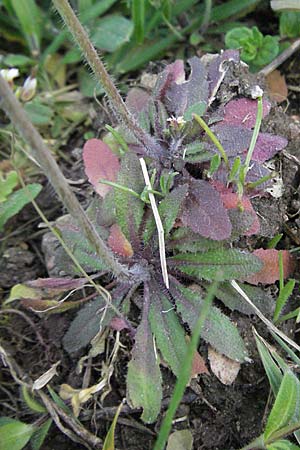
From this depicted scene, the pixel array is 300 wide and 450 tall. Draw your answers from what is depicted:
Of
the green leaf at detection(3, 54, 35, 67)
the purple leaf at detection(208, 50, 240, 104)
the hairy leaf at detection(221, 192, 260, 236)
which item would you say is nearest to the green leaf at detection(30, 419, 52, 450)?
the hairy leaf at detection(221, 192, 260, 236)

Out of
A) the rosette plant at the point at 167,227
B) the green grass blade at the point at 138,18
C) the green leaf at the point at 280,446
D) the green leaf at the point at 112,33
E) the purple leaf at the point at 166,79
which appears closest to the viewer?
the green leaf at the point at 280,446

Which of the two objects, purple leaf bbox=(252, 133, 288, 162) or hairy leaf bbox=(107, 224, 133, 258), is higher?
purple leaf bbox=(252, 133, 288, 162)

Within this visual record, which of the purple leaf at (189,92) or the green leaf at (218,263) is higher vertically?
the purple leaf at (189,92)

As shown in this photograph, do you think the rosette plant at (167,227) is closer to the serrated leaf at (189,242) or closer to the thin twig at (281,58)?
the serrated leaf at (189,242)

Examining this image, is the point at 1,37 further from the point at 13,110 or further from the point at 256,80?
the point at 13,110

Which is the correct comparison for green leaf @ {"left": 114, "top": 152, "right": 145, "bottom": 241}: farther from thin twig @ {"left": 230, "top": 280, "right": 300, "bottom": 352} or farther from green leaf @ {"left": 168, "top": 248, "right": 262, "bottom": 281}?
thin twig @ {"left": 230, "top": 280, "right": 300, "bottom": 352}

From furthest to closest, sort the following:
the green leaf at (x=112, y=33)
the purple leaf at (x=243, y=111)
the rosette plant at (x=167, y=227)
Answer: the green leaf at (x=112, y=33) < the purple leaf at (x=243, y=111) < the rosette plant at (x=167, y=227)

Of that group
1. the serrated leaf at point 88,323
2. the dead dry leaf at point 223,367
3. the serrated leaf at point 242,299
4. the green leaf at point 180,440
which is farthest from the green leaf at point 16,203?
the green leaf at point 180,440

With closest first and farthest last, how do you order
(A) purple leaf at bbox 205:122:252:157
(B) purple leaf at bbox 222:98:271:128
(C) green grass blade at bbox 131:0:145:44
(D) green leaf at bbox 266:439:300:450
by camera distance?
1. (D) green leaf at bbox 266:439:300:450
2. (A) purple leaf at bbox 205:122:252:157
3. (B) purple leaf at bbox 222:98:271:128
4. (C) green grass blade at bbox 131:0:145:44
